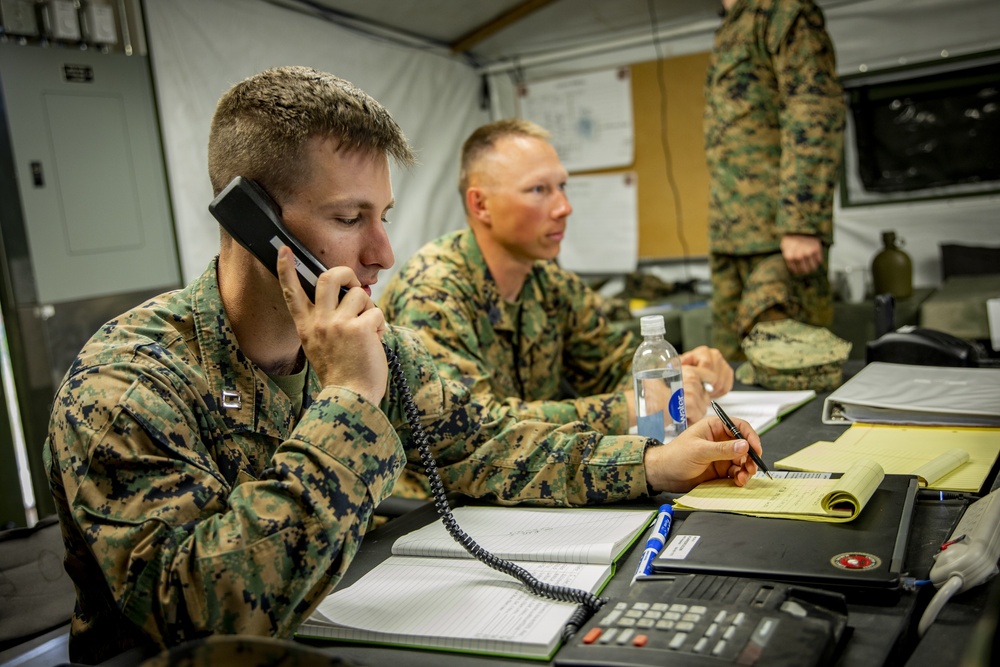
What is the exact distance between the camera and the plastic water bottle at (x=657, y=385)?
1501mm

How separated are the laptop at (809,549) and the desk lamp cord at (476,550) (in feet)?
0.32

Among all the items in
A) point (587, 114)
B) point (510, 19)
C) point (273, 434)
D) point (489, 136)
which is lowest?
point (273, 434)

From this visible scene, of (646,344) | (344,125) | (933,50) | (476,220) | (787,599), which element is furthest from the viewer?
(933,50)

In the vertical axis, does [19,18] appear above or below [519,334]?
above

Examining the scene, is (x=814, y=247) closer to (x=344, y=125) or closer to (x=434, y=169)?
(x=344, y=125)

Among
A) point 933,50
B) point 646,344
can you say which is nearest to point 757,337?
point 646,344

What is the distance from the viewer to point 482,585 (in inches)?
38.4

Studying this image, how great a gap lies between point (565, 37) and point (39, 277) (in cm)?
292

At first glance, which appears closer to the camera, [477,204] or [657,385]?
[657,385]

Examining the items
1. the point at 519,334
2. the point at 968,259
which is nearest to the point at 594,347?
the point at 519,334

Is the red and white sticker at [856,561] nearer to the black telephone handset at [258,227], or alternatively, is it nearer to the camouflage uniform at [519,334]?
the black telephone handset at [258,227]

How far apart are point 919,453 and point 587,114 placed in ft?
11.9

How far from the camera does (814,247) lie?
97.7 inches

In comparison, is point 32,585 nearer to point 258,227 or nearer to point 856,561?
point 258,227
